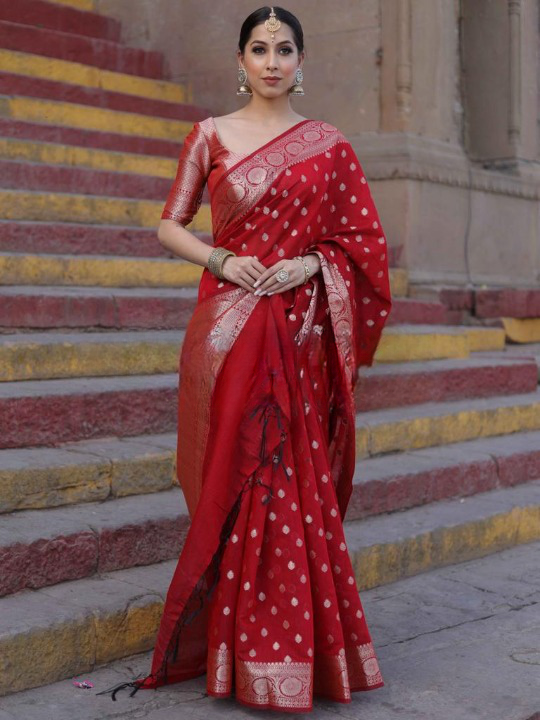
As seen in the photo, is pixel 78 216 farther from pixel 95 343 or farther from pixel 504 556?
pixel 504 556

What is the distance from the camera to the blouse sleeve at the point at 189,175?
10.6 feet

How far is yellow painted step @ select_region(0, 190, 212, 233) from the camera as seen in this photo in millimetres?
5805

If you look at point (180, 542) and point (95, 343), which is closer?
point (180, 542)

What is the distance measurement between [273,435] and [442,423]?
256 centimetres

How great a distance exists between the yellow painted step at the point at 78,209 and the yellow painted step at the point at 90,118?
88 cm

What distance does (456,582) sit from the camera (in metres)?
4.43

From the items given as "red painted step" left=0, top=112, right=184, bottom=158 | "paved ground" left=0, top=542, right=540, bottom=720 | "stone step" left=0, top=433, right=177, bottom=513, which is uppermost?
"red painted step" left=0, top=112, right=184, bottom=158

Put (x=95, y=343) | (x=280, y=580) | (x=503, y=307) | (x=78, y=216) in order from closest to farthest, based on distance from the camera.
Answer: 1. (x=280, y=580)
2. (x=95, y=343)
3. (x=78, y=216)
4. (x=503, y=307)

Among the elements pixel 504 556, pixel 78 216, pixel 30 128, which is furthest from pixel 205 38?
pixel 504 556

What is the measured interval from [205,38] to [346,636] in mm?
5831

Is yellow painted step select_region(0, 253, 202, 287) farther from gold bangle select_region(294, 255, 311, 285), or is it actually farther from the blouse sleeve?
gold bangle select_region(294, 255, 311, 285)

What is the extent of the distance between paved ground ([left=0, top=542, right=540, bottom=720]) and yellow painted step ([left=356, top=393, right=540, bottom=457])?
786mm

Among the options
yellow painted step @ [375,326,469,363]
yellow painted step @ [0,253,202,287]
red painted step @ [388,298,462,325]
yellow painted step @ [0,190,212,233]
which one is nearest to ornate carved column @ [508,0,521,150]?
red painted step @ [388,298,462,325]

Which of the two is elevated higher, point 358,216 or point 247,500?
point 358,216
